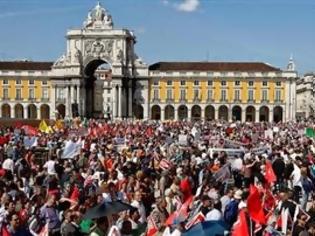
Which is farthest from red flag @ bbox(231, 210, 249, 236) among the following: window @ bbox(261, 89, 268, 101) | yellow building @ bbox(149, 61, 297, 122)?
window @ bbox(261, 89, 268, 101)

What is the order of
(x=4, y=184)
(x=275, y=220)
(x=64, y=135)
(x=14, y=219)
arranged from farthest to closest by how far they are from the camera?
(x=64, y=135)
(x=4, y=184)
(x=275, y=220)
(x=14, y=219)

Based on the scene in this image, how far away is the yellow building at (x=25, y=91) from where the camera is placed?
105 metres

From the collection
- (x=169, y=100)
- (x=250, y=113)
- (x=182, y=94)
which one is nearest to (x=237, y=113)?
(x=250, y=113)

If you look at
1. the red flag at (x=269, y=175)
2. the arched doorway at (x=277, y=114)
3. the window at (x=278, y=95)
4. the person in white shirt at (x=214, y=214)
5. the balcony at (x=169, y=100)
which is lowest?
the arched doorway at (x=277, y=114)

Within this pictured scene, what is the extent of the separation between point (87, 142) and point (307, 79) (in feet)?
469

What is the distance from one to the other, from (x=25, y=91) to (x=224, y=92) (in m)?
28.6

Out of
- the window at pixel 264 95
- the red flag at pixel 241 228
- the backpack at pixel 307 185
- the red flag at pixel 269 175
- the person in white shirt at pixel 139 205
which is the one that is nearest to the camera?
the red flag at pixel 241 228

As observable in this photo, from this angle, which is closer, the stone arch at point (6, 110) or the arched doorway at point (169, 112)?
the arched doorway at point (169, 112)

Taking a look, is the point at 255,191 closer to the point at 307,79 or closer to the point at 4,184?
the point at 4,184

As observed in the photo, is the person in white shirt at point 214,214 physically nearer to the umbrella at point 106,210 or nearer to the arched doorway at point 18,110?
the umbrella at point 106,210

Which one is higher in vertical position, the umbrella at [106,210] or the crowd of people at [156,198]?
the umbrella at [106,210]

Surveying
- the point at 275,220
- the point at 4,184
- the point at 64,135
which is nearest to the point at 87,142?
the point at 64,135

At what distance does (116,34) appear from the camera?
340 ft

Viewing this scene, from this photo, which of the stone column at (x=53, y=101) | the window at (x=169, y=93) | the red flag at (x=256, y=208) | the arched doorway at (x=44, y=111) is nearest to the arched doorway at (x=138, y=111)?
the window at (x=169, y=93)
